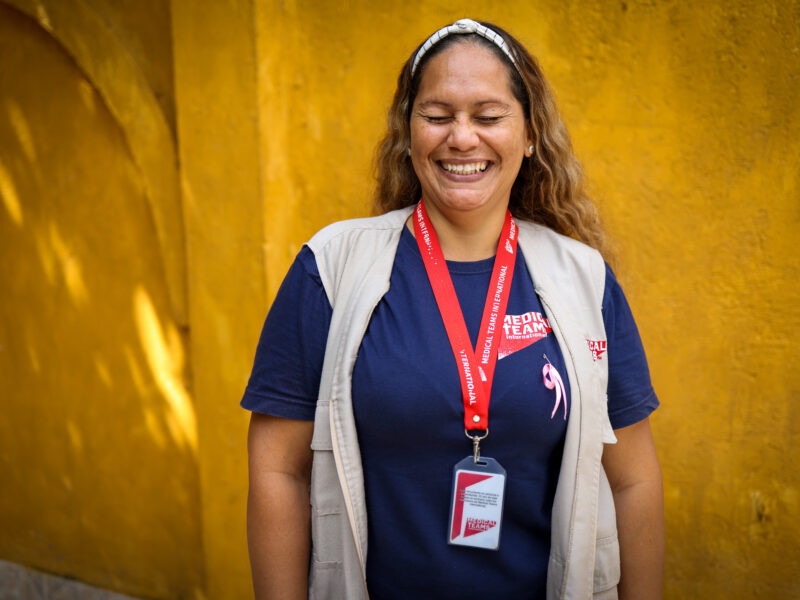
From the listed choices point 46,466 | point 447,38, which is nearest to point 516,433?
point 447,38

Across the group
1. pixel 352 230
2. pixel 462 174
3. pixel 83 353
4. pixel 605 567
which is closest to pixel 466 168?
pixel 462 174

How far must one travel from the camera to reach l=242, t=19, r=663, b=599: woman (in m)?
1.77

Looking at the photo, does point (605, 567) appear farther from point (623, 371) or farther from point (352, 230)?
point (352, 230)

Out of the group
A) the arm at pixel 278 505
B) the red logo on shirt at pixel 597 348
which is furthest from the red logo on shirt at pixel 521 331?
the arm at pixel 278 505

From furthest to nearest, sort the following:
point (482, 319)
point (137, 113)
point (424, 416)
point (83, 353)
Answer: point (83, 353), point (137, 113), point (482, 319), point (424, 416)

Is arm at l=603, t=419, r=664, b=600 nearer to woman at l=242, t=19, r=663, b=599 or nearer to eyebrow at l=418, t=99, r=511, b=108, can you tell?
woman at l=242, t=19, r=663, b=599

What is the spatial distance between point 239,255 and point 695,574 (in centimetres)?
239

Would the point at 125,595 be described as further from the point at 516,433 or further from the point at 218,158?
the point at 516,433

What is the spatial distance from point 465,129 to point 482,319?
0.53 meters

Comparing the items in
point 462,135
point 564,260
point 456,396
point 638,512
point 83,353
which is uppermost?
point 462,135

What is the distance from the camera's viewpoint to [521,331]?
1.83 meters

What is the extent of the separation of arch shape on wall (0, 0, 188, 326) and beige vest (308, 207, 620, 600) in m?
1.76

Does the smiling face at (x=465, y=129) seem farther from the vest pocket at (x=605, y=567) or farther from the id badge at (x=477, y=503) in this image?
the vest pocket at (x=605, y=567)

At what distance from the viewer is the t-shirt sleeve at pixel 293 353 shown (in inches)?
72.0
